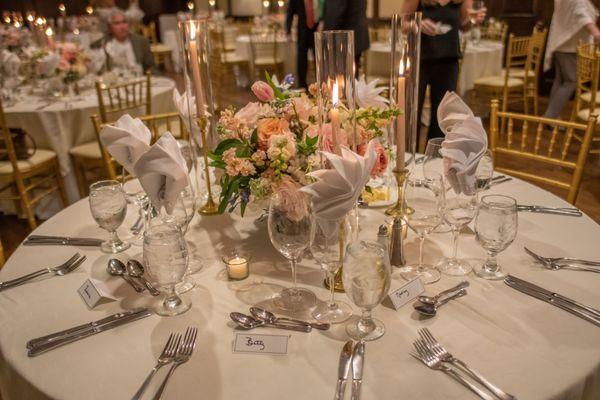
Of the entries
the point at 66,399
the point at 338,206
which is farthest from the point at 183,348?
the point at 338,206

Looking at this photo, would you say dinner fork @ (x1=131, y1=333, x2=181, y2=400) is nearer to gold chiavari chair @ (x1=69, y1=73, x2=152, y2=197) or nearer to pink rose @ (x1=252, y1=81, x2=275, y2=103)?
pink rose @ (x1=252, y1=81, x2=275, y2=103)

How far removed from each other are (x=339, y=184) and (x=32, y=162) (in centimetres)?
272

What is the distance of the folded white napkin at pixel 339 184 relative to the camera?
982 mm

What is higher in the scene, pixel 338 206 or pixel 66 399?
pixel 338 206

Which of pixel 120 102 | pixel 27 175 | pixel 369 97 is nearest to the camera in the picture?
pixel 369 97

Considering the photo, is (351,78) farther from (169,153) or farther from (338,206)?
(169,153)

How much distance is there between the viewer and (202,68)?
5.27ft

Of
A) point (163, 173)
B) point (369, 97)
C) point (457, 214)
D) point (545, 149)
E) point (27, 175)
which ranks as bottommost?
point (545, 149)

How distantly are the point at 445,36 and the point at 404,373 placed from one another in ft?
9.19

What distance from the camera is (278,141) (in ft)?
3.75

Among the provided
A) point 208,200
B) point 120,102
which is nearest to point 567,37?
point 120,102

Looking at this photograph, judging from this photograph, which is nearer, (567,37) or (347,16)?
(347,16)

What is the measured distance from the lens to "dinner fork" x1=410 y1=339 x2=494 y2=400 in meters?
0.84

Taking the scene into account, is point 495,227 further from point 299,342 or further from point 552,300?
point 299,342
